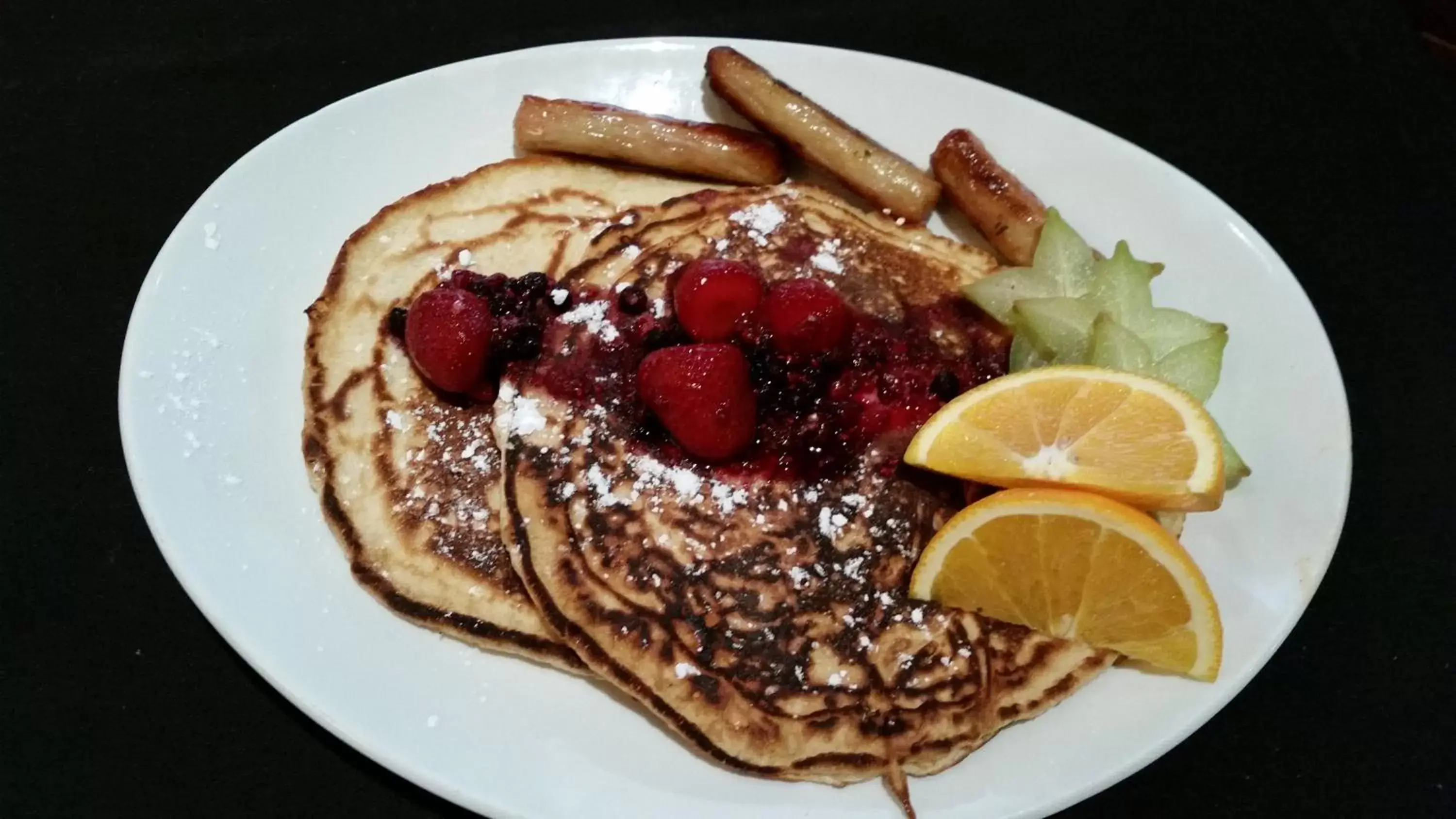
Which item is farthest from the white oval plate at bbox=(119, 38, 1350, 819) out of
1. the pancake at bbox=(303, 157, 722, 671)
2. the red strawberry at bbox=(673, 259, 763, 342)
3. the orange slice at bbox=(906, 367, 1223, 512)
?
the red strawberry at bbox=(673, 259, 763, 342)

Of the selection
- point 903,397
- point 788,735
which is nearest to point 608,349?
point 903,397

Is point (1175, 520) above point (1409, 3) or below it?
below

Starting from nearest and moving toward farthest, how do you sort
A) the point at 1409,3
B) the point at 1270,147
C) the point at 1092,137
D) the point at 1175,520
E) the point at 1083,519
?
the point at 1083,519
the point at 1175,520
the point at 1092,137
the point at 1270,147
the point at 1409,3

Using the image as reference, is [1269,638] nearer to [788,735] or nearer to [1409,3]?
[788,735]

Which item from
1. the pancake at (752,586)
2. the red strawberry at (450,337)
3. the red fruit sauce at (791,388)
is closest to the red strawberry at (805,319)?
the red fruit sauce at (791,388)

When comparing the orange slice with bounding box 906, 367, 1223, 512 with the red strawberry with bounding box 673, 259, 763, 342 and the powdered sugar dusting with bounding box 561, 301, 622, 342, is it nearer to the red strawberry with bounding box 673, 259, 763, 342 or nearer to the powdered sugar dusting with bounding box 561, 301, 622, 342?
the red strawberry with bounding box 673, 259, 763, 342

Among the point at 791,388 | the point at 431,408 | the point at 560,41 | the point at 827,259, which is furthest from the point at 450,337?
the point at 560,41
